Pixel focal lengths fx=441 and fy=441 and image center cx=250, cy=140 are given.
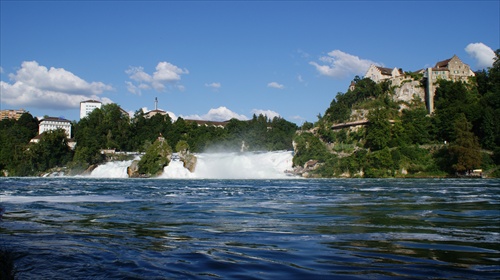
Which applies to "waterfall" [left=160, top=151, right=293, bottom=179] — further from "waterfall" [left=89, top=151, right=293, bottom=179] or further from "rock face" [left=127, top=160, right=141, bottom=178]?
"rock face" [left=127, top=160, right=141, bottom=178]

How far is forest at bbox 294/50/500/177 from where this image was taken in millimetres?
55312

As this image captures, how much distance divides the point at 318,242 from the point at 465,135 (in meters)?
53.7

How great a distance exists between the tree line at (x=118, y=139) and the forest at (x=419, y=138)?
1858 cm

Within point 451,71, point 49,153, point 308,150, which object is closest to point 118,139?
point 49,153

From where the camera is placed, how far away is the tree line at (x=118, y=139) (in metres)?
76.7

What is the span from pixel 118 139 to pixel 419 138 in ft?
195

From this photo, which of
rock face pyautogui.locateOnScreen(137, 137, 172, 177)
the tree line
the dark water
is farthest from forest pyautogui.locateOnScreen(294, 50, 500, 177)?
the dark water

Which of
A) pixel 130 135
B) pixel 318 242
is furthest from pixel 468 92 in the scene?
pixel 318 242

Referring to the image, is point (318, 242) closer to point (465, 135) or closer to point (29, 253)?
point (29, 253)

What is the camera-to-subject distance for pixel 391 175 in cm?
5678

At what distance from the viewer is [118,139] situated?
92.4m

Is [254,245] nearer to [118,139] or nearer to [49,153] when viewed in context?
[49,153]

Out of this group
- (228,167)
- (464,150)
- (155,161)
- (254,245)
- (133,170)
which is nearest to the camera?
(254,245)

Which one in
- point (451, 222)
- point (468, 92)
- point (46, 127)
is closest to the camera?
point (451, 222)
